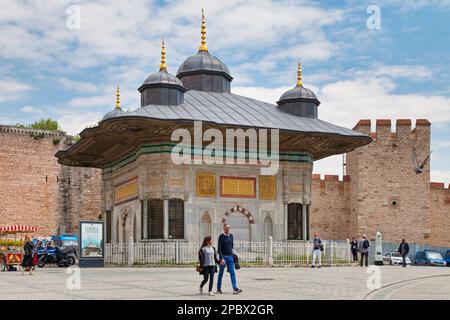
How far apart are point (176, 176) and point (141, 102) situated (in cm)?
366

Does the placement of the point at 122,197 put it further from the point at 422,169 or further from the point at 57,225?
the point at 422,169

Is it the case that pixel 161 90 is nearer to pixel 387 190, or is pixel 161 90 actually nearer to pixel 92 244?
pixel 92 244

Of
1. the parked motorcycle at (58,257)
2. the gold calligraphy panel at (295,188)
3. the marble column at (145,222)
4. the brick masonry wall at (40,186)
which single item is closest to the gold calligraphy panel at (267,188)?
the gold calligraphy panel at (295,188)

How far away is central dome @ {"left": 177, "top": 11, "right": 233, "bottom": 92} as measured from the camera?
32781 mm

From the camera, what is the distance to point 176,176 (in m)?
27.3

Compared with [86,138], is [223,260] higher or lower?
lower

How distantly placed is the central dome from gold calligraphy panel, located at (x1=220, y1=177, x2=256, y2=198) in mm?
5792

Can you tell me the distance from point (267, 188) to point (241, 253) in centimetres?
343

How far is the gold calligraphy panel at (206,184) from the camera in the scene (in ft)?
91.4

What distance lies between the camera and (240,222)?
28.7m

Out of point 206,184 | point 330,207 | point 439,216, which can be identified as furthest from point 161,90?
point 439,216
